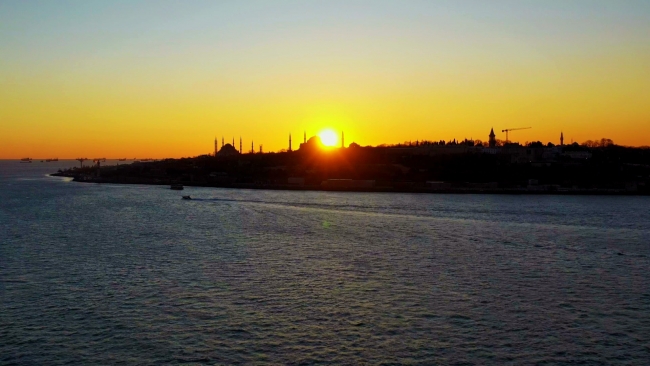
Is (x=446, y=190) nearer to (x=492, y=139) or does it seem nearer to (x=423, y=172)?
(x=423, y=172)

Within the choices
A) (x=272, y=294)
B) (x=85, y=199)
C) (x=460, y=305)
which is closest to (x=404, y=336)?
(x=460, y=305)

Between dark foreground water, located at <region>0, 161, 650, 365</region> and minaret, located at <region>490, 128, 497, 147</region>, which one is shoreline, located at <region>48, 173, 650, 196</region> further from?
minaret, located at <region>490, 128, 497, 147</region>

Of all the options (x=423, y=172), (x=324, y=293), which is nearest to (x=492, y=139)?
(x=423, y=172)

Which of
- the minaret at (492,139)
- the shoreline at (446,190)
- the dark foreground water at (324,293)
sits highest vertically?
the minaret at (492,139)

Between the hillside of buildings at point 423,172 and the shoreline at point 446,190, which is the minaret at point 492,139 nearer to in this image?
the hillside of buildings at point 423,172

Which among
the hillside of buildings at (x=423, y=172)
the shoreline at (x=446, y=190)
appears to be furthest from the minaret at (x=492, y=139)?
the shoreline at (x=446, y=190)

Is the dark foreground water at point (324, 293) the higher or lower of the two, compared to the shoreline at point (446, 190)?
lower

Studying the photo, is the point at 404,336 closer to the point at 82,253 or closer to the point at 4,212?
the point at 82,253

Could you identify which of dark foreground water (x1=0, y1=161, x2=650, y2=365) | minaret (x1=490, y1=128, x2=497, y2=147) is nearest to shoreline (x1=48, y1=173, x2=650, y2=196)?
dark foreground water (x1=0, y1=161, x2=650, y2=365)
